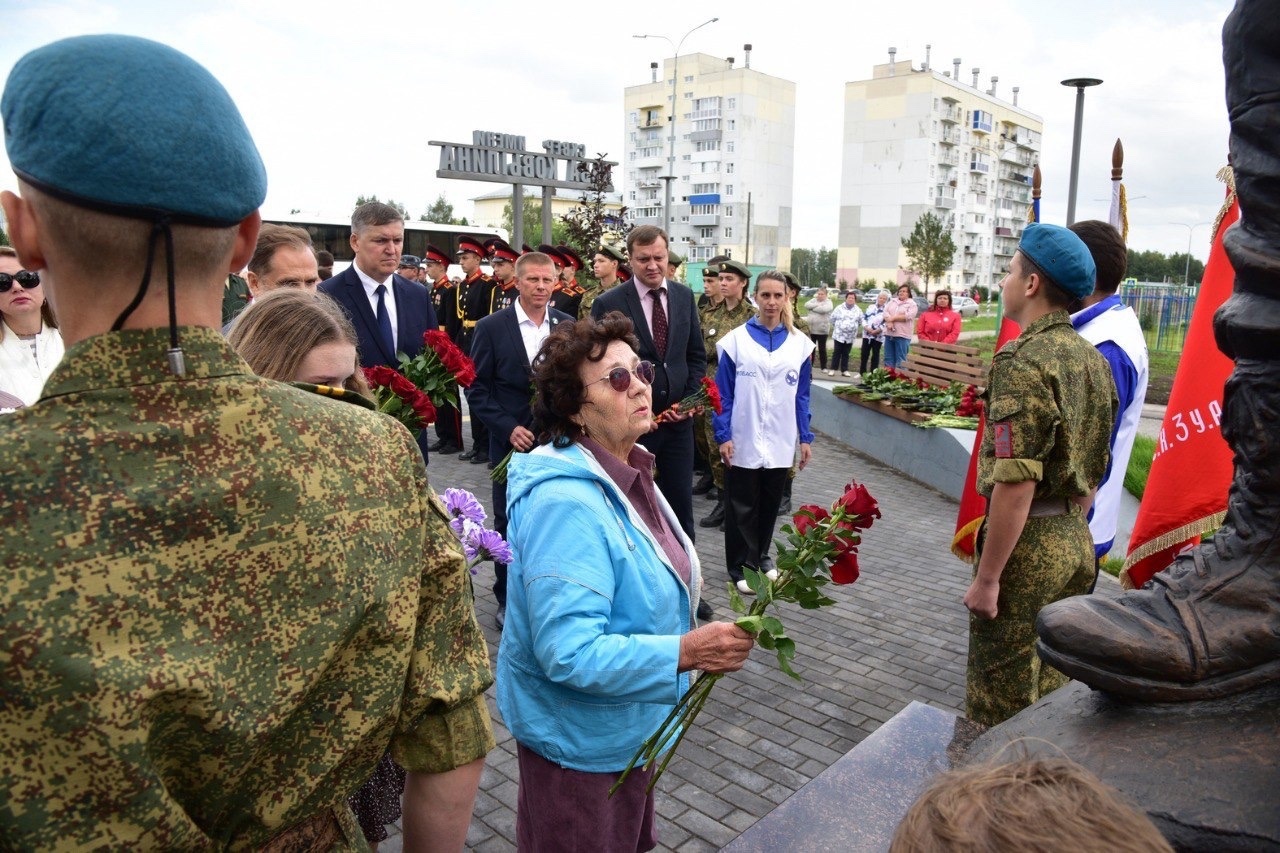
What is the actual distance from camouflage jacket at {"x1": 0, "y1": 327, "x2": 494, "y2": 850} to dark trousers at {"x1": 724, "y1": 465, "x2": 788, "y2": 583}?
4795 mm

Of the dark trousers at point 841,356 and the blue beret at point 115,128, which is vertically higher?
the blue beret at point 115,128

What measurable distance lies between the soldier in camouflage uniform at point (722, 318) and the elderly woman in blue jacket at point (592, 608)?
539cm

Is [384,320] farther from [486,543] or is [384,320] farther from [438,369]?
[486,543]

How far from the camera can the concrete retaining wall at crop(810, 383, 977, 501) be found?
8.61 metres

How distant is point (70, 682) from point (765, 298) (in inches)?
210

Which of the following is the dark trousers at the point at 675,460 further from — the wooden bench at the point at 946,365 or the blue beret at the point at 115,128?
the wooden bench at the point at 946,365

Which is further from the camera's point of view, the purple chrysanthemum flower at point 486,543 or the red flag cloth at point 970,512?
the red flag cloth at point 970,512

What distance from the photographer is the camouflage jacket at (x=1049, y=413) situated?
8.61 ft

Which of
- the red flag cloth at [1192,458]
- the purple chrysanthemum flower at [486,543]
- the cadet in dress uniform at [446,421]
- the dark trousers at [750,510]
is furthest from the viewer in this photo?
the cadet in dress uniform at [446,421]

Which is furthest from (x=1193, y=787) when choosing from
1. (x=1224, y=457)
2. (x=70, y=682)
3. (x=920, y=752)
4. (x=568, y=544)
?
(x=1224, y=457)

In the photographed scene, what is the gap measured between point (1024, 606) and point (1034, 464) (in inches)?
19.3

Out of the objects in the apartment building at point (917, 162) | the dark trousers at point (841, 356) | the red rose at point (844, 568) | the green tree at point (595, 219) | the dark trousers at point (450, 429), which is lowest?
the dark trousers at point (450, 429)

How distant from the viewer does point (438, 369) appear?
3.79m

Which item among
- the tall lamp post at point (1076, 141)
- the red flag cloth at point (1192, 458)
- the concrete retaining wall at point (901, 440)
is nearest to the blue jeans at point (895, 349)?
the concrete retaining wall at point (901, 440)
